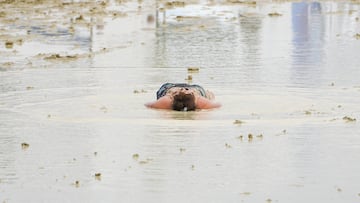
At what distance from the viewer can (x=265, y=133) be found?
12.4m

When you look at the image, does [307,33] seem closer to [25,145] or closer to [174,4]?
[174,4]

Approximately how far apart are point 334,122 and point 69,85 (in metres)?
4.79

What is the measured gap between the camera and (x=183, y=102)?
13.9 meters

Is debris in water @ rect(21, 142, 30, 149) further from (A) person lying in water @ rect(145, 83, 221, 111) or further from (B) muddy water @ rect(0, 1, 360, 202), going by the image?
(A) person lying in water @ rect(145, 83, 221, 111)

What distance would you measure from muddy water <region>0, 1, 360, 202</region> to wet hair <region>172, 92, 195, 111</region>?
17 centimetres

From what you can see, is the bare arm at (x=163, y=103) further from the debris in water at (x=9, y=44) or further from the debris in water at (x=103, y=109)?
the debris in water at (x=9, y=44)

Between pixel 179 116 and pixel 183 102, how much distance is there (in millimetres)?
331

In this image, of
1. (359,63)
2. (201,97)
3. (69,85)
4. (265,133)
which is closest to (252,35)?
(359,63)

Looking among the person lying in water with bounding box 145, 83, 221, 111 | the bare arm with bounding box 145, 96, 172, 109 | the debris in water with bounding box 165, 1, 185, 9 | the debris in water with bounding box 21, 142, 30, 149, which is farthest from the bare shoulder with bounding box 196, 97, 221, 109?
the debris in water with bounding box 165, 1, 185, 9

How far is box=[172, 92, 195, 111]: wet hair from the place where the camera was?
1386 centimetres

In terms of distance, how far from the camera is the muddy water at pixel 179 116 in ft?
32.7

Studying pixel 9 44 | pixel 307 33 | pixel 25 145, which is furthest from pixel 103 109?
pixel 307 33

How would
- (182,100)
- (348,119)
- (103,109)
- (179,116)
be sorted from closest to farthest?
(348,119), (179,116), (182,100), (103,109)

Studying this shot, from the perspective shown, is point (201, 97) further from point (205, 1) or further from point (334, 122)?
point (205, 1)
